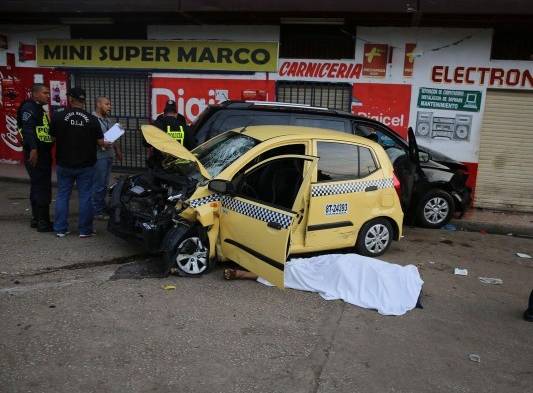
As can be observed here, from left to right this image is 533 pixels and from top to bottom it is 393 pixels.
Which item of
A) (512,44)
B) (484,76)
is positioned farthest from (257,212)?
(512,44)

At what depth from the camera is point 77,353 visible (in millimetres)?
3732

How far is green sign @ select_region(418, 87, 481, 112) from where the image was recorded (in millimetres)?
9938

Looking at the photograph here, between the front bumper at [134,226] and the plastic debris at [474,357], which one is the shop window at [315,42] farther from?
the plastic debris at [474,357]

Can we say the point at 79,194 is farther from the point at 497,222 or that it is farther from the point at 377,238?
the point at 497,222

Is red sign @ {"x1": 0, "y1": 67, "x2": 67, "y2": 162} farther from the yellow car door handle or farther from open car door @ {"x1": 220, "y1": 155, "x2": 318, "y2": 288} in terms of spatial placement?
the yellow car door handle

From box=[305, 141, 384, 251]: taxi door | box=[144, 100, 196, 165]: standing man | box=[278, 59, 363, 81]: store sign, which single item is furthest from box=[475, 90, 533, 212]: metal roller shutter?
box=[144, 100, 196, 165]: standing man

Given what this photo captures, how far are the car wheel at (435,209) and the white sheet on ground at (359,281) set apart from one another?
3.03 meters

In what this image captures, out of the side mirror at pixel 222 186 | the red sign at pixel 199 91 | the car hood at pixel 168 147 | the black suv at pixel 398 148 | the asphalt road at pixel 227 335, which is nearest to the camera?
the asphalt road at pixel 227 335

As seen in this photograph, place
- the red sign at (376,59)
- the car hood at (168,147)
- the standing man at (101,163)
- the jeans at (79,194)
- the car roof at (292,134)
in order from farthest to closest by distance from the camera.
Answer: the red sign at (376,59), the standing man at (101,163), the jeans at (79,194), the car roof at (292,134), the car hood at (168,147)

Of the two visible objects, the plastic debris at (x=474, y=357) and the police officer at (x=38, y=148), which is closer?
the plastic debris at (x=474, y=357)

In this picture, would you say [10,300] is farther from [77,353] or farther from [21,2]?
[21,2]

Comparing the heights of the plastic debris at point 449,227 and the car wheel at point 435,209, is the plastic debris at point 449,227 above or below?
below

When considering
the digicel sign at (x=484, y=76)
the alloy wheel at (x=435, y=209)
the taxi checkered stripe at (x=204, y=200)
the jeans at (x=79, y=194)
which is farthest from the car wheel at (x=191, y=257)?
the digicel sign at (x=484, y=76)

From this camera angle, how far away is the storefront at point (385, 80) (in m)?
9.91
